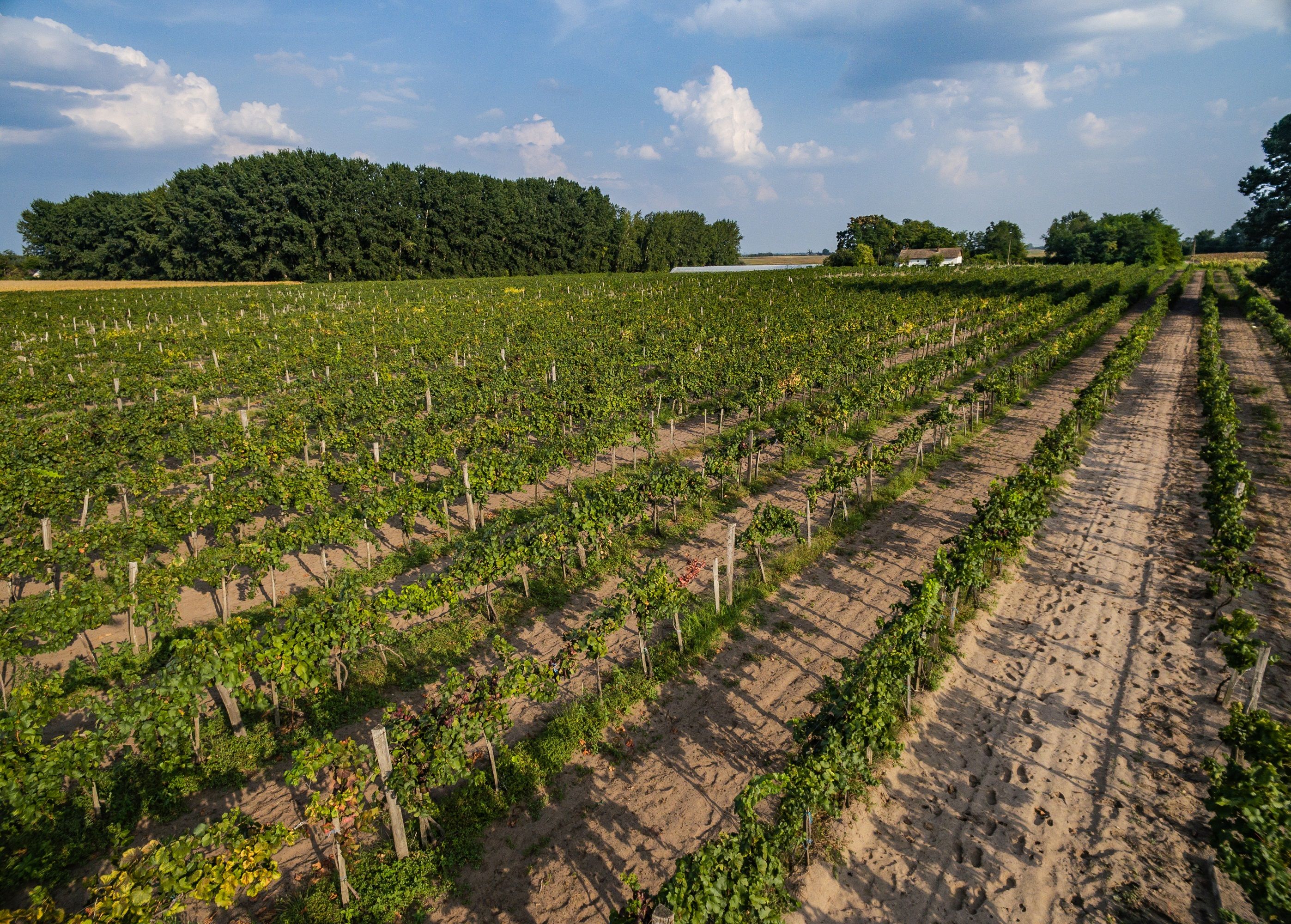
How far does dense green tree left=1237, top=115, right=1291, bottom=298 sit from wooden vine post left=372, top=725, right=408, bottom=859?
5950cm

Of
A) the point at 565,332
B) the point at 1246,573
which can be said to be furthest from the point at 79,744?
the point at 565,332

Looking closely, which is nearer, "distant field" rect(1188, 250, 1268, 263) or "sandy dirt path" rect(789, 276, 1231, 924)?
"sandy dirt path" rect(789, 276, 1231, 924)

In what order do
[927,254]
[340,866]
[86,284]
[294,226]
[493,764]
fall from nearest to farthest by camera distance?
1. [340,866]
2. [493,764]
3. [86,284]
4. [294,226]
5. [927,254]

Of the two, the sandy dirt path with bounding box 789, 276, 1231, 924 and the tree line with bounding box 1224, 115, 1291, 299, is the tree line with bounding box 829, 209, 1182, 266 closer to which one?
the tree line with bounding box 1224, 115, 1291, 299

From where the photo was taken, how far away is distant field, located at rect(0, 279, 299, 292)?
199 ft

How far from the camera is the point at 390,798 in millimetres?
6387

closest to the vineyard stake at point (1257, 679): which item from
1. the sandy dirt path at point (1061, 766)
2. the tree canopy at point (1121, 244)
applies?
the sandy dirt path at point (1061, 766)

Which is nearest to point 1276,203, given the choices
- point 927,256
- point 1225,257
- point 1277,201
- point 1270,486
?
point 1277,201

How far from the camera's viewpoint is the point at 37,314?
39906mm

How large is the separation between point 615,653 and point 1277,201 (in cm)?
5904

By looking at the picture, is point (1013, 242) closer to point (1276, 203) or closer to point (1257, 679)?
point (1276, 203)

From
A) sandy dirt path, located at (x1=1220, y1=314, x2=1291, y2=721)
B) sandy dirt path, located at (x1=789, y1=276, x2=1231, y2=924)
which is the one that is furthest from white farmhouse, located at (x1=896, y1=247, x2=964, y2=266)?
sandy dirt path, located at (x1=789, y1=276, x2=1231, y2=924)

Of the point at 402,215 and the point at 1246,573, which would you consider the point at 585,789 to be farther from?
the point at 402,215

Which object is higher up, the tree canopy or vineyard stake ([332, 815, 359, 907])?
the tree canopy
